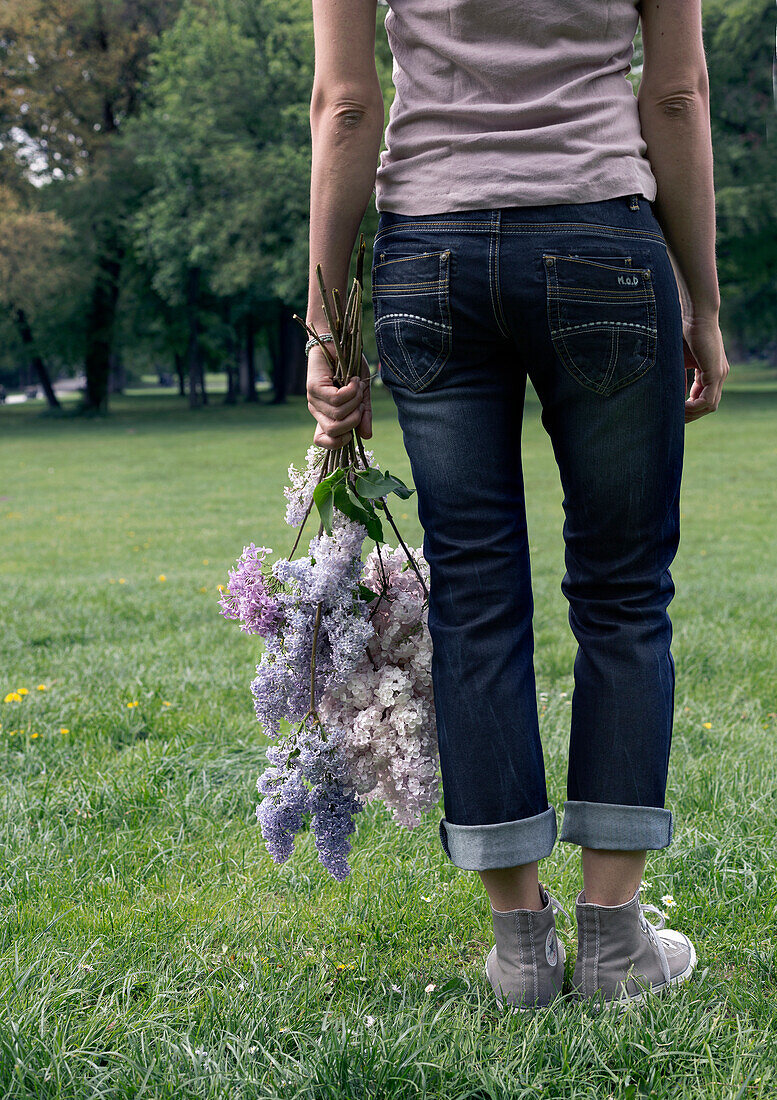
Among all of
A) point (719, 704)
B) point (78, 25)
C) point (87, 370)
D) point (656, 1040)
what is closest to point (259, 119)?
point (78, 25)

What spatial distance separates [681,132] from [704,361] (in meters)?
0.42

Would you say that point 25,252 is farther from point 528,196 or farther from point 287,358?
point 528,196

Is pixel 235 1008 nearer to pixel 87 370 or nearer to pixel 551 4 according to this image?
pixel 551 4

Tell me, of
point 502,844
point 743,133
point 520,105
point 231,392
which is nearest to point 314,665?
point 502,844

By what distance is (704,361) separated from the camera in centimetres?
192

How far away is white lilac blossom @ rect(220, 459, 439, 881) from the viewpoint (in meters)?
1.85

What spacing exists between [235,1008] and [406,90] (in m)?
1.64

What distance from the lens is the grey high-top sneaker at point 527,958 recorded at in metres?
1.77

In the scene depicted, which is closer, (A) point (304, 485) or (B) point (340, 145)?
(B) point (340, 145)

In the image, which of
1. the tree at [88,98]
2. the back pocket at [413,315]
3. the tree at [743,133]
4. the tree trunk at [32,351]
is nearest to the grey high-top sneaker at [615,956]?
the back pocket at [413,315]

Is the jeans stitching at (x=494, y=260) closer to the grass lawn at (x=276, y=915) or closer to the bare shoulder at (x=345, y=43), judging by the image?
the bare shoulder at (x=345, y=43)

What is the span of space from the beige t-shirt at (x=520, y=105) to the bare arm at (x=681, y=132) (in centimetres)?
5

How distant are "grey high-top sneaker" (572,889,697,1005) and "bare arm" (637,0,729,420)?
110 centimetres

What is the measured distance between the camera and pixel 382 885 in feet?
7.64
